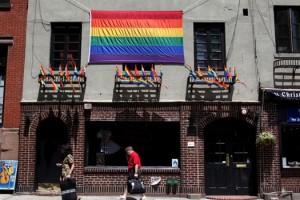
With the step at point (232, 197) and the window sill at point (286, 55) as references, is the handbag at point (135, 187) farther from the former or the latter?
the window sill at point (286, 55)

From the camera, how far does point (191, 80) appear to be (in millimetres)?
13125

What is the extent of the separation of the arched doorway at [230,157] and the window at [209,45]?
2.13 meters

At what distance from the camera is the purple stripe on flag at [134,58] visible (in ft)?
43.7

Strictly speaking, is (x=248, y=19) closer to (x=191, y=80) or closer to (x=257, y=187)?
(x=191, y=80)

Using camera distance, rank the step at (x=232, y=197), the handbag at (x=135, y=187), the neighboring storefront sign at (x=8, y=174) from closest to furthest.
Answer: the handbag at (x=135, y=187) → the step at (x=232, y=197) → the neighboring storefront sign at (x=8, y=174)

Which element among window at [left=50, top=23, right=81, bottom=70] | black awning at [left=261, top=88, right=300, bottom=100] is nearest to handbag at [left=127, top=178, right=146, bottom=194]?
window at [left=50, top=23, right=81, bottom=70]

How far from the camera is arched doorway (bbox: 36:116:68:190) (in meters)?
13.0

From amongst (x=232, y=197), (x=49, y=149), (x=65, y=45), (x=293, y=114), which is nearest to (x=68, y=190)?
(x=49, y=149)

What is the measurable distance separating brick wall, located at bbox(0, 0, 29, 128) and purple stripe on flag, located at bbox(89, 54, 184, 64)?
8.69 feet

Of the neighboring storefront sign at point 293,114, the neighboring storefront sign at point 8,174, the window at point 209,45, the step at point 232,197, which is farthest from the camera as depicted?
the window at point 209,45

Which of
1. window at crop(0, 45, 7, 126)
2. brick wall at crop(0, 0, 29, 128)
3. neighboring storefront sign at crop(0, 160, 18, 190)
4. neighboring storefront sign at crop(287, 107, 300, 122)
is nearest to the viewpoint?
neighboring storefront sign at crop(0, 160, 18, 190)

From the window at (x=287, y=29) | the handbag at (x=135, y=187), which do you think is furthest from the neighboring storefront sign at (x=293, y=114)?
the handbag at (x=135, y=187)

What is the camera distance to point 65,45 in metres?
13.5

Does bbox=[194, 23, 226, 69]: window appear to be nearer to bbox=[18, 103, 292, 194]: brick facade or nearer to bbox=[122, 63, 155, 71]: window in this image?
bbox=[18, 103, 292, 194]: brick facade
